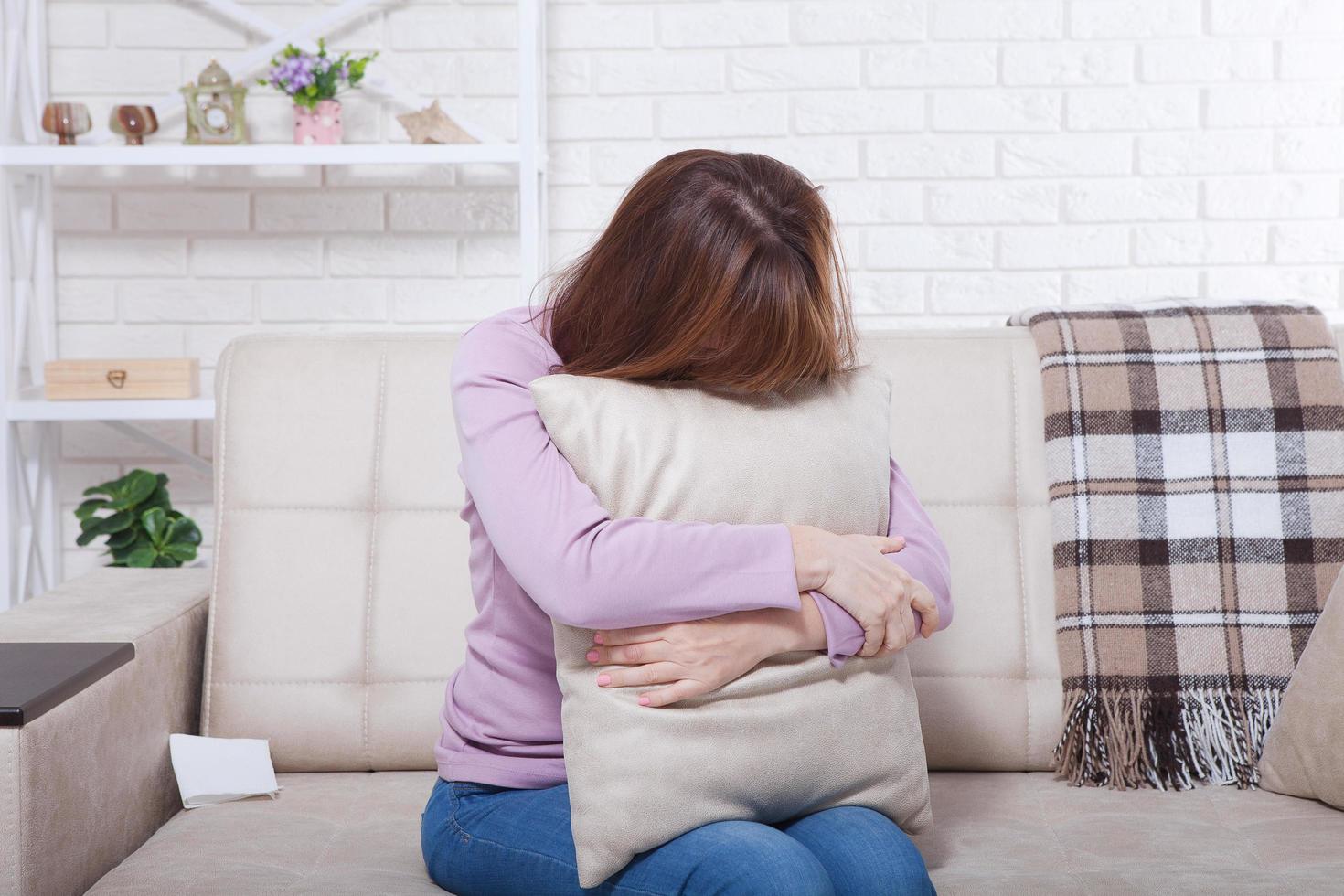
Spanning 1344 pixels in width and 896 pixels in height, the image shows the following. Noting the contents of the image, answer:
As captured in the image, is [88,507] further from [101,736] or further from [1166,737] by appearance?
[1166,737]

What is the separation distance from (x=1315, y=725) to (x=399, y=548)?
1101 millimetres

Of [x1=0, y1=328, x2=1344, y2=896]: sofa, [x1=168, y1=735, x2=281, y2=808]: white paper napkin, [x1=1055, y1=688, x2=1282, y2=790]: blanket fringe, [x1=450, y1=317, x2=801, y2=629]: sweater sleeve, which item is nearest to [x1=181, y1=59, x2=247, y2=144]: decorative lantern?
[x1=0, y1=328, x2=1344, y2=896]: sofa

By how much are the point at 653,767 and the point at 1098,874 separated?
19.2 inches

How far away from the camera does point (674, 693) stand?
1077mm

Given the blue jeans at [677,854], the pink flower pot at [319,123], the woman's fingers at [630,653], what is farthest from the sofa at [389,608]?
the pink flower pot at [319,123]

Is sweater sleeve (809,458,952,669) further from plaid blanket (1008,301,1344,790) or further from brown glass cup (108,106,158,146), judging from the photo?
brown glass cup (108,106,158,146)

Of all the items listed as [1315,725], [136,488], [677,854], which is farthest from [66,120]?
[1315,725]

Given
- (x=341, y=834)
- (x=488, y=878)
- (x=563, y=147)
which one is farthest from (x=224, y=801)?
(x=563, y=147)

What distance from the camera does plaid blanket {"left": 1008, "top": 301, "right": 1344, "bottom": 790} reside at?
4.98ft

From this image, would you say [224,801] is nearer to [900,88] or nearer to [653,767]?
[653,767]

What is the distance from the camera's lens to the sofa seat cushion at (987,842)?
3.95 ft

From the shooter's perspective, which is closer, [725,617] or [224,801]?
[725,617]

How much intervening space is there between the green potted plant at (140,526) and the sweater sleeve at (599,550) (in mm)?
1289

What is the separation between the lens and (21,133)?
2.43 meters
